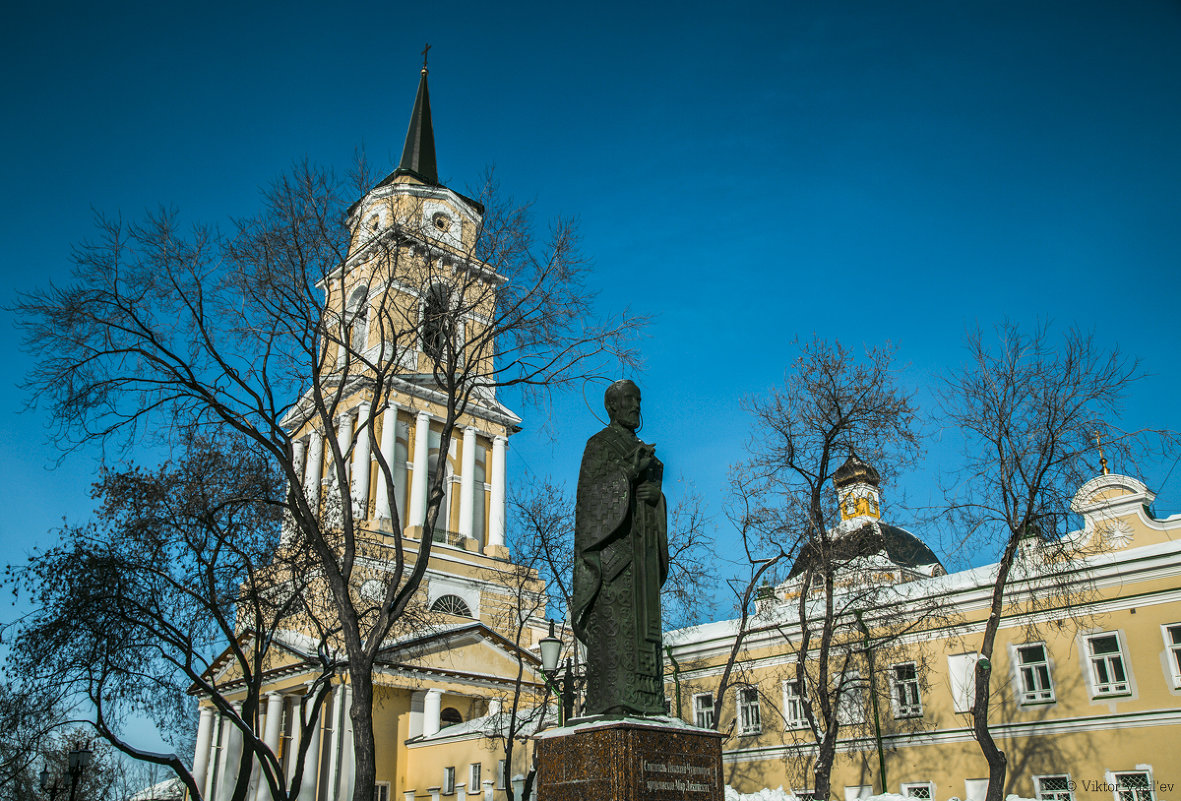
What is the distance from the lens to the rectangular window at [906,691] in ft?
77.7

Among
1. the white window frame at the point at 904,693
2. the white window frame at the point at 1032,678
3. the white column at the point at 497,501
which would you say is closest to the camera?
the white window frame at the point at 1032,678

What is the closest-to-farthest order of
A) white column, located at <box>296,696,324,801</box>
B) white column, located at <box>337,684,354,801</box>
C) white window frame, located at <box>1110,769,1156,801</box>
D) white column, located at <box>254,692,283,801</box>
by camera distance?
white window frame, located at <box>1110,769,1156,801</box> < white column, located at <box>337,684,354,801</box> < white column, located at <box>296,696,324,801</box> < white column, located at <box>254,692,283,801</box>

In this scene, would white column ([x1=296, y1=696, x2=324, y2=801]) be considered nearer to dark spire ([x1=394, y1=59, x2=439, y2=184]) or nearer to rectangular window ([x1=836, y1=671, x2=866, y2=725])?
rectangular window ([x1=836, y1=671, x2=866, y2=725])

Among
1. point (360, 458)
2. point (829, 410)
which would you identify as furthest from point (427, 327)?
point (360, 458)

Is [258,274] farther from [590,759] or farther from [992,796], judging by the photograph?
[992,796]

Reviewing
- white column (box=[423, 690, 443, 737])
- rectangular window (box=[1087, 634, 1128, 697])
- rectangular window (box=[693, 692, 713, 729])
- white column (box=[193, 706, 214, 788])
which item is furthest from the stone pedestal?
white column (box=[193, 706, 214, 788])

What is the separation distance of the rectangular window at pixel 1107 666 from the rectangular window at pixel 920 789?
4417 millimetres

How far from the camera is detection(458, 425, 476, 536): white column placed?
1594 inches

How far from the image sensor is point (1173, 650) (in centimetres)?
1992

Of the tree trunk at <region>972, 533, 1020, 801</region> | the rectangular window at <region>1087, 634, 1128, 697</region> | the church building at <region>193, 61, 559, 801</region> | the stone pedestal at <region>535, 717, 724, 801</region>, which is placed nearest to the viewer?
the stone pedestal at <region>535, 717, 724, 801</region>

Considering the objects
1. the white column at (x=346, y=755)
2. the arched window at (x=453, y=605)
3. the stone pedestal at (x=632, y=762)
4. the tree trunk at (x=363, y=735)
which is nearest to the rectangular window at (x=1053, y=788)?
the tree trunk at (x=363, y=735)

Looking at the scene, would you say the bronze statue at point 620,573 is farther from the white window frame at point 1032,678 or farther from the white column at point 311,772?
the white column at point 311,772

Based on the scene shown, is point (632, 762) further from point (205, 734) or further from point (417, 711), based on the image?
point (205, 734)

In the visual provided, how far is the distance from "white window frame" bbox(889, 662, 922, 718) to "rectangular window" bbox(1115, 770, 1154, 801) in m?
4.62
